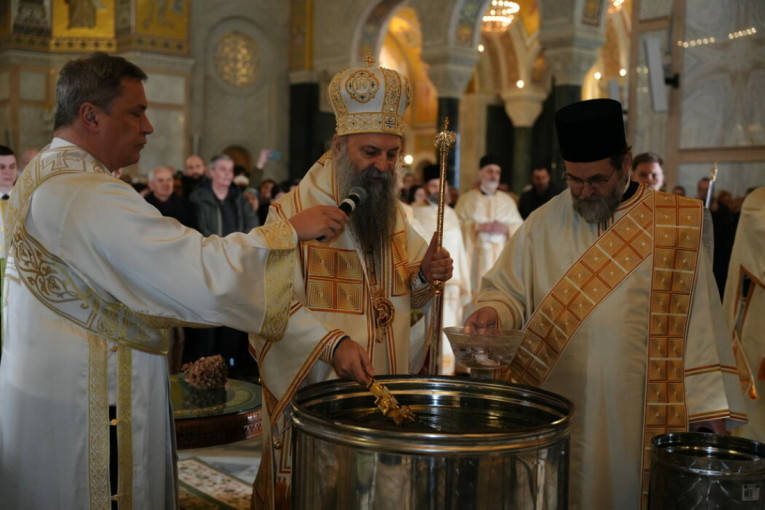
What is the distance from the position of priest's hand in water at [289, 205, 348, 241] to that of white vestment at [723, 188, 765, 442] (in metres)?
2.38

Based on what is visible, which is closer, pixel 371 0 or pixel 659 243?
pixel 659 243

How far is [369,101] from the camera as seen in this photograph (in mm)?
2727

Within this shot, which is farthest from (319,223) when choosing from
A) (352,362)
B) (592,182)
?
(592,182)

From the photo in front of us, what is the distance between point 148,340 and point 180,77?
14746 millimetres

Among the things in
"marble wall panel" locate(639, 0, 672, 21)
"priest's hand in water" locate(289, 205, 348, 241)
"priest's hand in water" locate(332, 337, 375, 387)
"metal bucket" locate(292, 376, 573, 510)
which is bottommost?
"metal bucket" locate(292, 376, 573, 510)

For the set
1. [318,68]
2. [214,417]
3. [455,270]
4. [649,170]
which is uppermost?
[318,68]

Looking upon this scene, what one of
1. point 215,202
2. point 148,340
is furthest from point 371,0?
point 148,340

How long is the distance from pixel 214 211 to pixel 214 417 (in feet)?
11.7

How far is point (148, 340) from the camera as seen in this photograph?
2193 mm

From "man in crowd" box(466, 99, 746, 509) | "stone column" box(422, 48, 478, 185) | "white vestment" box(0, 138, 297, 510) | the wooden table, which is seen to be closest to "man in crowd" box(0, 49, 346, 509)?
"white vestment" box(0, 138, 297, 510)

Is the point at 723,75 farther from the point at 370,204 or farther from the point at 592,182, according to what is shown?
the point at 370,204

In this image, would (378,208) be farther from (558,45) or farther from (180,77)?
(180,77)

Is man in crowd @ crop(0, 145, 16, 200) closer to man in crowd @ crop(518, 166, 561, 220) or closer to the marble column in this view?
man in crowd @ crop(518, 166, 561, 220)

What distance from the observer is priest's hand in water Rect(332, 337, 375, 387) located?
2025 mm
